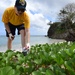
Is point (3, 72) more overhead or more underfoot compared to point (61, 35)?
more overhead

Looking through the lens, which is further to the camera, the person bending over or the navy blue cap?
the person bending over

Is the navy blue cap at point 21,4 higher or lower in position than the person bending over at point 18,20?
higher

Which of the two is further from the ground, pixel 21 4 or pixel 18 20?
pixel 21 4

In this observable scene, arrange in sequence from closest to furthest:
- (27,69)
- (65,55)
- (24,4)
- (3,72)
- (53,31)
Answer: (3,72)
(27,69)
(65,55)
(24,4)
(53,31)

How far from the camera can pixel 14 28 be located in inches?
249

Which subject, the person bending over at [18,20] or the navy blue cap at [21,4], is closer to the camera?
the navy blue cap at [21,4]

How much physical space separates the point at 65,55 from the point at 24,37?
133 inches

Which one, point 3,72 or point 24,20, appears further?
point 24,20

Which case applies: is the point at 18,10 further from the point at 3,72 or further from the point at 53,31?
the point at 53,31

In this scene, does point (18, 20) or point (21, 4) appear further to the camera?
point (18, 20)

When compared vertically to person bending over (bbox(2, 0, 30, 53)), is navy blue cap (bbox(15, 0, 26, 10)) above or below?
above

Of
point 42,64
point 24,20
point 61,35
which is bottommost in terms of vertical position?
point 61,35

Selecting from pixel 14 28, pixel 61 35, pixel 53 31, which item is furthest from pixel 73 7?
pixel 14 28

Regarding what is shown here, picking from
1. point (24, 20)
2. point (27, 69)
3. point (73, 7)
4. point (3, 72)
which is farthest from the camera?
point (73, 7)
